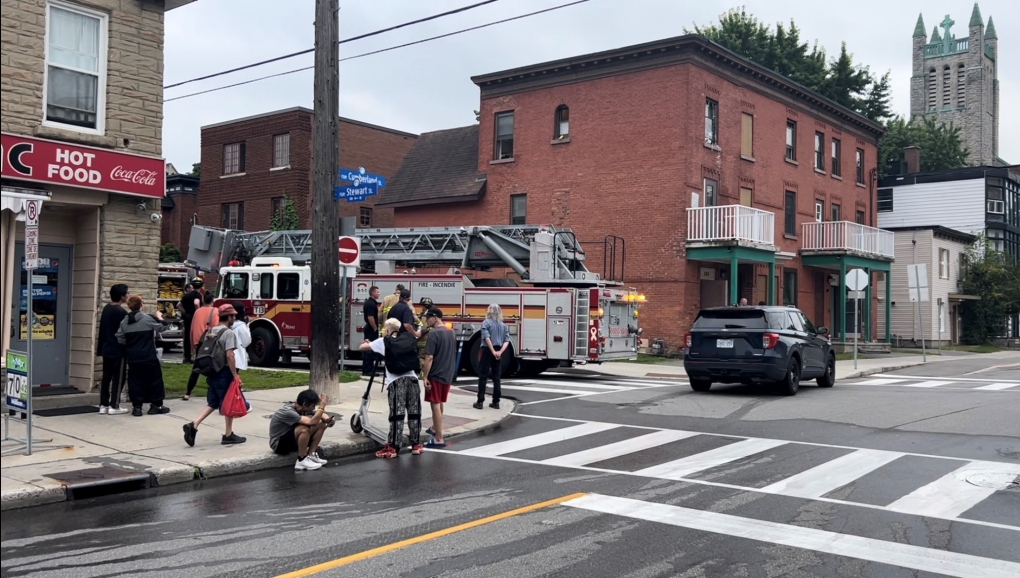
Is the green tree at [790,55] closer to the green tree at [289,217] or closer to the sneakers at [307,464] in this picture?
the green tree at [289,217]

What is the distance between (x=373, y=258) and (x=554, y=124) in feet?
34.9

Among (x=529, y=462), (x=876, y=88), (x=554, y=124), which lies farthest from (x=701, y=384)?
(x=876, y=88)

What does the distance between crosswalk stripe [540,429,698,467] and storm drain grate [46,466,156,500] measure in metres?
4.10

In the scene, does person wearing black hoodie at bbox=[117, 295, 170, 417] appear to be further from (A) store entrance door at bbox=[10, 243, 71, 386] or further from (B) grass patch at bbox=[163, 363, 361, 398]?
(B) grass patch at bbox=[163, 363, 361, 398]

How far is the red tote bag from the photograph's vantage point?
10188 mm

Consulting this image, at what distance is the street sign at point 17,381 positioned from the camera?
→ 360 inches

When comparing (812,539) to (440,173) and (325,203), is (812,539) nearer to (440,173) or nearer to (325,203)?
(325,203)

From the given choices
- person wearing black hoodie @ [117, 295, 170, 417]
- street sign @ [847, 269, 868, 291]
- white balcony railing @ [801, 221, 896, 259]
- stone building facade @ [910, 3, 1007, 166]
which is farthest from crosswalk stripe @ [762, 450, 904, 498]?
stone building facade @ [910, 3, 1007, 166]

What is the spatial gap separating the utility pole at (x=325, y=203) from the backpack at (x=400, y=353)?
3.20m

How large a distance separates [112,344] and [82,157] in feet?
8.50

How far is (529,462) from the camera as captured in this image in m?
9.90

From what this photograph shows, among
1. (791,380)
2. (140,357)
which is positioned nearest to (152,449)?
(140,357)

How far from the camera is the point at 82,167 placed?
12172 millimetres

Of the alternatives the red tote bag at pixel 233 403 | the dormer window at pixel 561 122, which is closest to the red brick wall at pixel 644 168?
the dormer window at pixel 561 122
